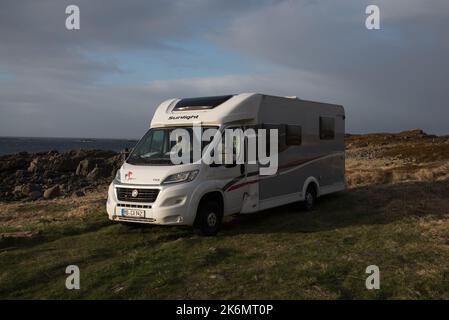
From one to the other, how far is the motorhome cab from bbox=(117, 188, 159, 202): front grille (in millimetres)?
19

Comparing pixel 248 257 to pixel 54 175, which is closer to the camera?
pixel 248 257

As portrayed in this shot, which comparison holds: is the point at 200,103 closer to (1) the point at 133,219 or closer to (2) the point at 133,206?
(2) the point at 133,206

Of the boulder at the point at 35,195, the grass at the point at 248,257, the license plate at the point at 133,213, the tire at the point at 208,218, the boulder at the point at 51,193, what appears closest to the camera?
the grass at the point at 248,257

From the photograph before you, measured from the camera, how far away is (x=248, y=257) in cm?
861

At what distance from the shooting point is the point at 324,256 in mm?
8492

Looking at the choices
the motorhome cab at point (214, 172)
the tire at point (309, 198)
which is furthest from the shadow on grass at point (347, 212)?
the motorhome cab at point (214, 172)

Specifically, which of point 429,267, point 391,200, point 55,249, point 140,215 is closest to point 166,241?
point 140,215

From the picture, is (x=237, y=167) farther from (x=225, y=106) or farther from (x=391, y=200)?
(x=391, y=200)

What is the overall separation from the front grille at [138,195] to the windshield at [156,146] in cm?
67

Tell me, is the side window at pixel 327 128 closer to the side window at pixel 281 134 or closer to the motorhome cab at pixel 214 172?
the motorhome cab at pixel 214 172

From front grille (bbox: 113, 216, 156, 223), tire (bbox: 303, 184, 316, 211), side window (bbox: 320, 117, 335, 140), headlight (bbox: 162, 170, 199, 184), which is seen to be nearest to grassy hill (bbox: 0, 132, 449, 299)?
tire (bbox: 303, 184, 316, 211)

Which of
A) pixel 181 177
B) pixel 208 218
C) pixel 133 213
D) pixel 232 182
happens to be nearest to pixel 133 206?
pixel 133 213

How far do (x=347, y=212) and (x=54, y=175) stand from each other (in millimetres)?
32947

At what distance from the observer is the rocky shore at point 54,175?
97.8 feet
